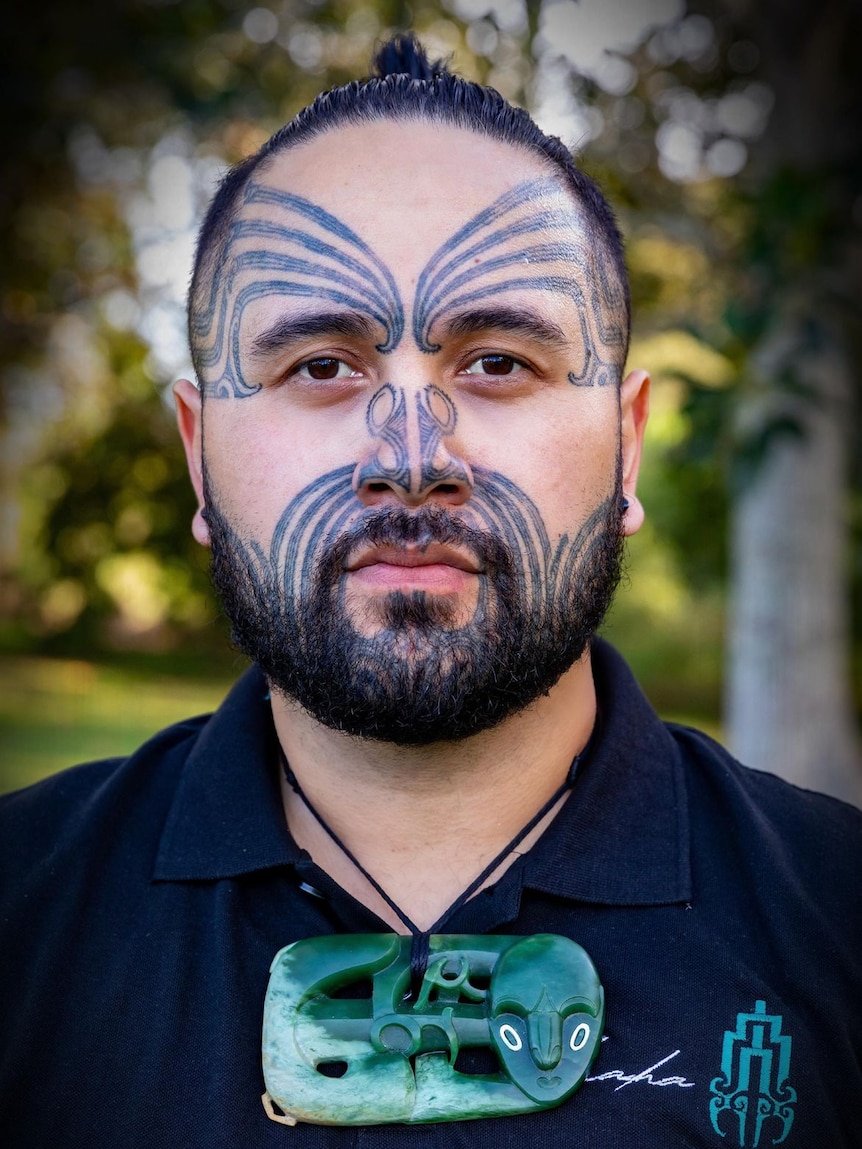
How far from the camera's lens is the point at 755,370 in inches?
184

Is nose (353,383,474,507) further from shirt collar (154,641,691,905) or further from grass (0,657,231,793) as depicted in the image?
grass (0,657,231,793)

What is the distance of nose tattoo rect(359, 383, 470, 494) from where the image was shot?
191cm

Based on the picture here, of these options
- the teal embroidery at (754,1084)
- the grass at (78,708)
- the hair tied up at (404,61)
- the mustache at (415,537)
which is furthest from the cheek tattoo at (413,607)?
the grass at (78,708)

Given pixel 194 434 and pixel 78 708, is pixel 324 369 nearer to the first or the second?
pixel 194 434

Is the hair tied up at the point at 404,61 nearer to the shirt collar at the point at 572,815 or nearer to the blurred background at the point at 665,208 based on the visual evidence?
the blurred background at the point at 665,208

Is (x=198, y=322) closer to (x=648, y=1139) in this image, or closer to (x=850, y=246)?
(x=648, y=1139)

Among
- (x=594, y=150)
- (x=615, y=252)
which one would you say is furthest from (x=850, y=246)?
(x=615, y=252)

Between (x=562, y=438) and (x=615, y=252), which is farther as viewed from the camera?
(x=615, y=252)

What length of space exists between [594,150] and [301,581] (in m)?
3.84

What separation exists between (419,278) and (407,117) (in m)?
0.38

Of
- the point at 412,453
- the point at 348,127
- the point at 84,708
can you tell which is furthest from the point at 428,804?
the point at 84,708

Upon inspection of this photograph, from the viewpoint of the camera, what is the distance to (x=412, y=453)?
1.91m

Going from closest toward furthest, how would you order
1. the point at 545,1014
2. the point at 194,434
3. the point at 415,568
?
the point at 545,1014 < the point at 415,568 < the point at 194,434

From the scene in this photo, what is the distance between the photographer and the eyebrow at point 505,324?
80.0 inches
